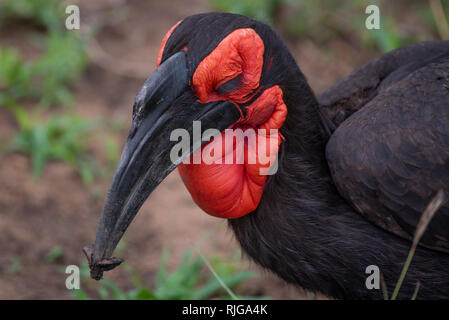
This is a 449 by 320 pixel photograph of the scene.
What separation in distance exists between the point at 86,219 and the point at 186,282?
0.93 m

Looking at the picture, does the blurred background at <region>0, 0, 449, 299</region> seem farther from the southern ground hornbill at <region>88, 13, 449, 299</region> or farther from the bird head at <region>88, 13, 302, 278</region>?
the bird head at <region>88, 13, 302, 278</region>

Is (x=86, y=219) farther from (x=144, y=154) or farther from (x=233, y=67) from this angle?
(x=233, y=67)

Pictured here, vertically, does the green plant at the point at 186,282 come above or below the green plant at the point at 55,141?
below

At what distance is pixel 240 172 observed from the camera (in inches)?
103

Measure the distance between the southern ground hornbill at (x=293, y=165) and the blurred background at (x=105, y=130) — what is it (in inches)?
15.0

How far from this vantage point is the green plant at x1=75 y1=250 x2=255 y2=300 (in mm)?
3289

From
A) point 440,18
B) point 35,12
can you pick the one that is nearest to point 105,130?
point 35,12

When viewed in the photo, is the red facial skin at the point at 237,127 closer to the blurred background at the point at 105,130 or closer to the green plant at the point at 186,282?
the blurred background at the point at 105,130

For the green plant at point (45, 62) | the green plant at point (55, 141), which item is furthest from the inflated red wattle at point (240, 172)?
the green plant at point (45, 62)

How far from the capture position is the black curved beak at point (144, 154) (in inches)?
90.6

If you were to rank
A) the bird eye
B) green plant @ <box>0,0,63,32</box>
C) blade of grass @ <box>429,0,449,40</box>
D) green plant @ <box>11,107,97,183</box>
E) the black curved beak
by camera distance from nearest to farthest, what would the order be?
the black curved beak
the bird eye
green plant @ <box>11,107,97,183</box>
blade of grass @ <box>429,0,449,40</box>
green plant @ <box>0,0,63,32</box>

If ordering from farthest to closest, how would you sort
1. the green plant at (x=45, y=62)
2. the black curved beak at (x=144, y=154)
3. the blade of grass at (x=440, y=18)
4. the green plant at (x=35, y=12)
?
the green plant at (x=35, y=12) → the blade of grass at (x=440, y=18) → the green plant at (x=45, y=62) → the black curved beak at (x=144, y=154)

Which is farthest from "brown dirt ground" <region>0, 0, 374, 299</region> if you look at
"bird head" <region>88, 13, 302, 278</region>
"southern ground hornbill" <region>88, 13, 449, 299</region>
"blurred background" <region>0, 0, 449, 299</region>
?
"bird head" <region>88, 13, 302, 278</region>
